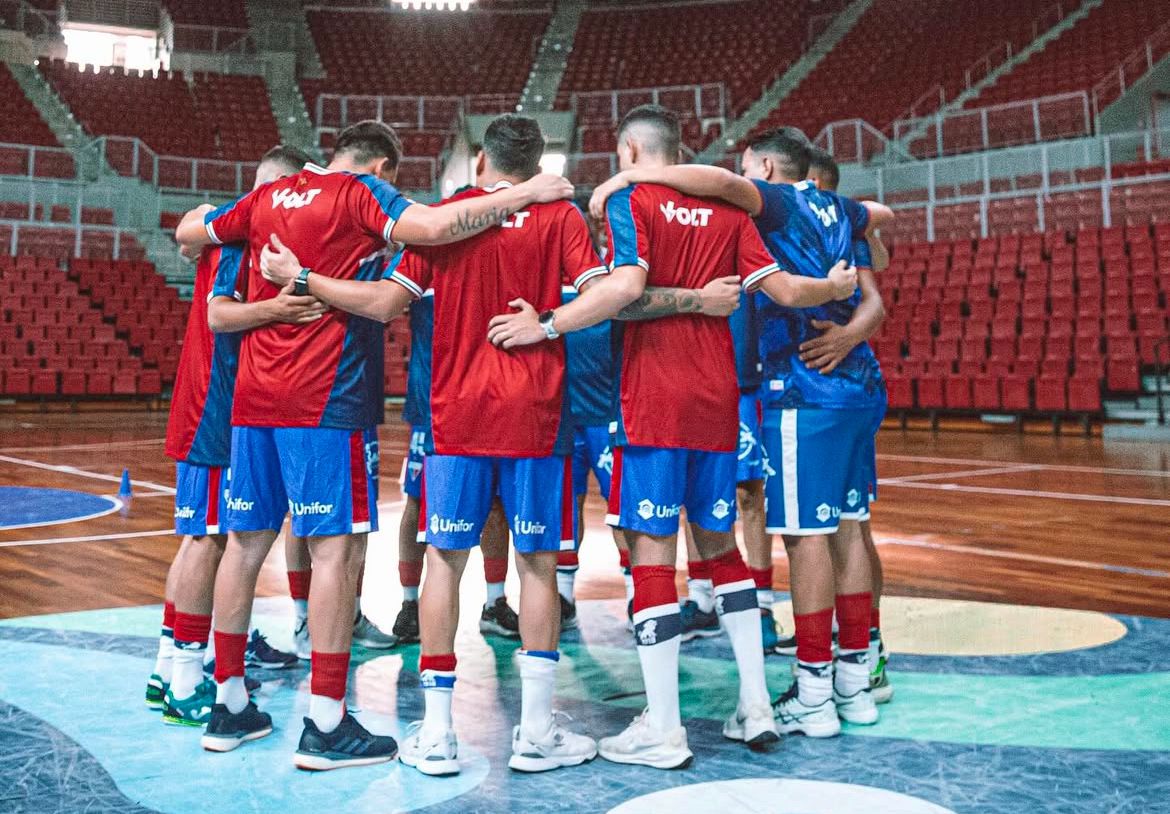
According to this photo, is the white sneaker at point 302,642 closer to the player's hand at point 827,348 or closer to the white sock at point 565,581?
the white sock at point 565,581

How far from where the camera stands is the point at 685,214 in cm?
293

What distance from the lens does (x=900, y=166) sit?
18469mm

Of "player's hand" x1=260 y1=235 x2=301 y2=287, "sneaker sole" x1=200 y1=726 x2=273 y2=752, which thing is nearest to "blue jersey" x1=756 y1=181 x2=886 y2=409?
"player's hand" x1=260 y1=235 x2=301 y2=287

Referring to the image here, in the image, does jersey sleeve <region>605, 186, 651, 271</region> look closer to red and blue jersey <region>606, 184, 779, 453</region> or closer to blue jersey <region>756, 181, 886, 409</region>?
red and blue jersey <region>606, 184, 779, 453</region>

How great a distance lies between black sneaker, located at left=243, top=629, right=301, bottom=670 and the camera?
3.74m

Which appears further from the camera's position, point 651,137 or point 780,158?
point 780,158

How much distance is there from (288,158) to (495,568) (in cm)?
181

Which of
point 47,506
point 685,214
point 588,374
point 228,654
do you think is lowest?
point 228,654

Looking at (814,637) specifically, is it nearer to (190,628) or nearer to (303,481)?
(303,481)

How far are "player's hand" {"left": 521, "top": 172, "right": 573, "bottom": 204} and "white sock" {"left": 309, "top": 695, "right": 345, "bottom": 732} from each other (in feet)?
4.74

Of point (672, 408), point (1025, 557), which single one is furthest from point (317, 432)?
point (1025, 557)

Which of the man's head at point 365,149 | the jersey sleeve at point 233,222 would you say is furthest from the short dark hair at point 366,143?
the jersey sleeve at point 233,222

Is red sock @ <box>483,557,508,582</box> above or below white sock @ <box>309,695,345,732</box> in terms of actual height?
above

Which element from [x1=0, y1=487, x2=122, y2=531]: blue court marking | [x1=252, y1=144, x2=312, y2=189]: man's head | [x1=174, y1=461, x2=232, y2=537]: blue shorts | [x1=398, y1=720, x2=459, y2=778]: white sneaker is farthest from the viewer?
[x1=0, y1=487, x2=122, y2=531]: blue court marking
